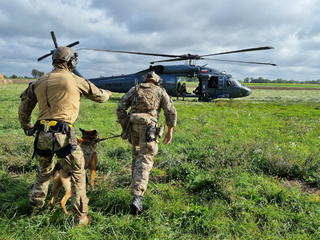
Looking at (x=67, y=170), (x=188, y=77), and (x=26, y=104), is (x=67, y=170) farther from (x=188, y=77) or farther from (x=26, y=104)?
(x=188, y=77)

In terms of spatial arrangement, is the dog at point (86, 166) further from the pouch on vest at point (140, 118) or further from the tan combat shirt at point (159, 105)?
the pouch on vest at point (140, 118)

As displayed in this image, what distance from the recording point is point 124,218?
304 cm

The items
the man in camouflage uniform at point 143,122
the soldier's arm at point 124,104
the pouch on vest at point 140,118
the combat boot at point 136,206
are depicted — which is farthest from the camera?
the soldier's arm at point 124,104

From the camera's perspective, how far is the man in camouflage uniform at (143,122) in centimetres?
352

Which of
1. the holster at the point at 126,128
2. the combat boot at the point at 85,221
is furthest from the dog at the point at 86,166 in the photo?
the holster at the point at 126,128

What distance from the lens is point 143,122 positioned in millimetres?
3689

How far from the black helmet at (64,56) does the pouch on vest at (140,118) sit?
49.2 inches

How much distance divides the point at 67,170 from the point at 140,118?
53.7 inches

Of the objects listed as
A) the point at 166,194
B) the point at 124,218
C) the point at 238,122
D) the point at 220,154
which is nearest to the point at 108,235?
the point at 124,218

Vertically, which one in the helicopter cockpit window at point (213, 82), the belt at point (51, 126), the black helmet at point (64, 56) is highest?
the helicopter cockpit window at point (213, 82)

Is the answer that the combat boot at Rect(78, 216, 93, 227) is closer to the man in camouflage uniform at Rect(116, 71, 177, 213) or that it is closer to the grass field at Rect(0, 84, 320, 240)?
the grass field at Rect(0, 84, 320, 240)

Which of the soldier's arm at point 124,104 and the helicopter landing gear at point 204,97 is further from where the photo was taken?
the helicopter landing gear at point 204,97

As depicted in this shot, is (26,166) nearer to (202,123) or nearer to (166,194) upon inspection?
(166,194)

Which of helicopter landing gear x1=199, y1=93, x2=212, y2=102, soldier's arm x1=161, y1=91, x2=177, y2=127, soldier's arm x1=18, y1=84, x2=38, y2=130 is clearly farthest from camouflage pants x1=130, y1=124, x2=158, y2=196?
helicopter landing gear x1=199, y1=93, x2=212, y2=102
